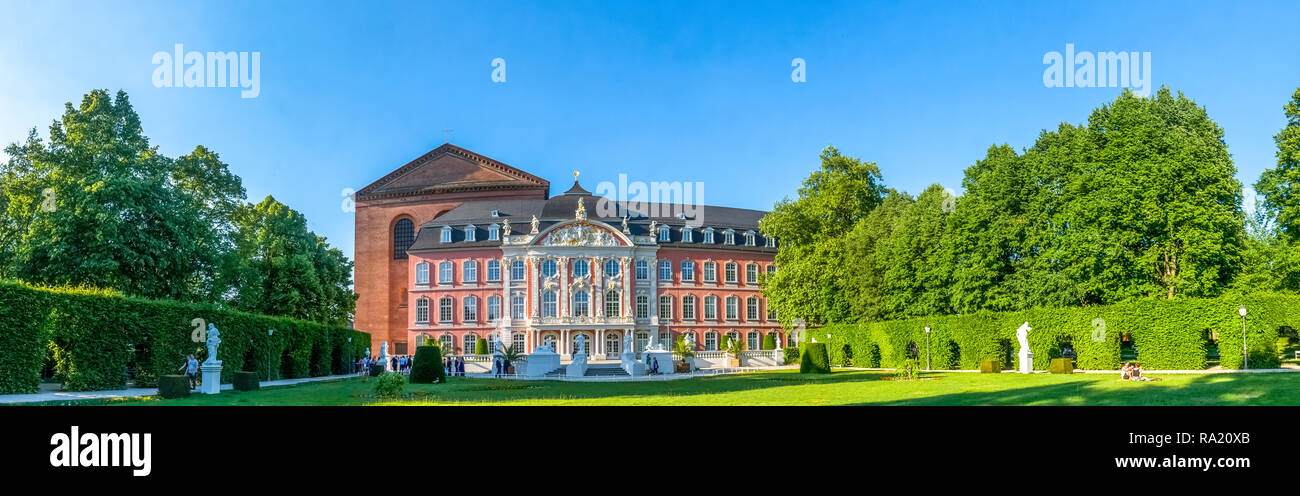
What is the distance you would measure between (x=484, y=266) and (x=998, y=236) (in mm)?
39754

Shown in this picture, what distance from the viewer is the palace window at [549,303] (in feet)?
216

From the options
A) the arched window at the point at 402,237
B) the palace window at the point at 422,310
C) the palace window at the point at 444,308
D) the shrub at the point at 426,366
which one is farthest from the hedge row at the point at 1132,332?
the arched window at the point at 402,237

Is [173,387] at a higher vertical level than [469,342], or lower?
higher

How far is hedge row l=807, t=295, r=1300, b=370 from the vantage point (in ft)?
98.9

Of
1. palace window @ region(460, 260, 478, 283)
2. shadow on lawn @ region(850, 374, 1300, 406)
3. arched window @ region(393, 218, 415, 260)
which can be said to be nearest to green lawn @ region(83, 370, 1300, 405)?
shadow on lawn @ region(850, 374, 1300, 406)

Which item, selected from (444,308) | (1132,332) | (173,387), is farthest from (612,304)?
(173,387)

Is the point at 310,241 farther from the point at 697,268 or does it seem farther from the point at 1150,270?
the point at 1150,270

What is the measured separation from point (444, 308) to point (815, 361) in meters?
35.1

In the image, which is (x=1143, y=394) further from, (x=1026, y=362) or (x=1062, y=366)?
(x=1026, y=362)

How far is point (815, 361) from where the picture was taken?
41.9 m

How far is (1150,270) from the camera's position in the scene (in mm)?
34188
